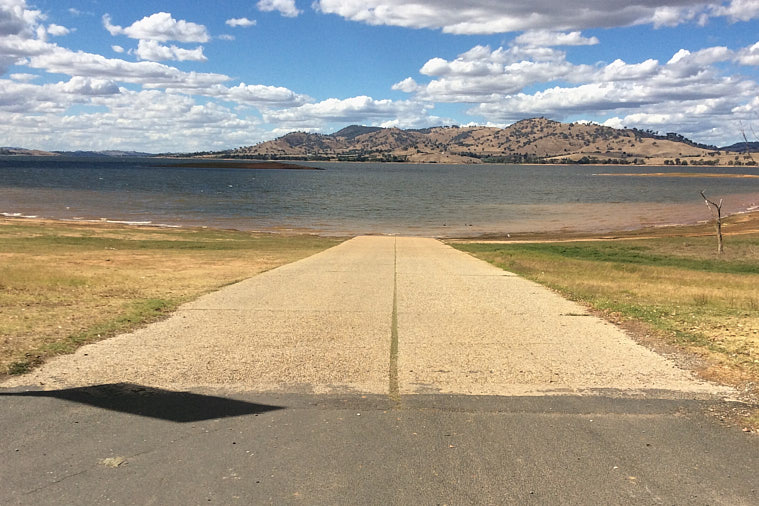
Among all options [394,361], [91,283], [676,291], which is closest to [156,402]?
[394,361]

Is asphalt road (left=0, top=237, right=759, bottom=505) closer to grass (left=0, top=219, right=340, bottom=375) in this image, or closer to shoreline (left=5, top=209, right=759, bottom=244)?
grass (left=0, top=219, right=340, bottom=375)

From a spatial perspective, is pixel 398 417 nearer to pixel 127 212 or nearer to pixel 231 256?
pixel 231 256

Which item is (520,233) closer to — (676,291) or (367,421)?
(676,291)

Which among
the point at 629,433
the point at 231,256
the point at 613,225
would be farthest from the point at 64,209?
the point at 629,433

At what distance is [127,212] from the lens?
59.0m

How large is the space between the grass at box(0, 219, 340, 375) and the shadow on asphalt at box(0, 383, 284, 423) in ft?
3.71

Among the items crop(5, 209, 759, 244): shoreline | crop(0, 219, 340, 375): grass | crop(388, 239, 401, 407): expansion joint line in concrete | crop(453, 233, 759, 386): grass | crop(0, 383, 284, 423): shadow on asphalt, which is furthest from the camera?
crop(5, 209, 759, 244): shoreline

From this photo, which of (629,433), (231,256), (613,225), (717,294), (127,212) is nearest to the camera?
(629,433)

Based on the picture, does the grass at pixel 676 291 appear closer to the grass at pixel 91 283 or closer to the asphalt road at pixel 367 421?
the asphalt road at pixel 367 421

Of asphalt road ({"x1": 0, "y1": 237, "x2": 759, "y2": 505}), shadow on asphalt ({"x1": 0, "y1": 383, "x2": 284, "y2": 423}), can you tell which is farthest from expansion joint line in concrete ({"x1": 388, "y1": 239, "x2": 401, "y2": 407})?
shadow on asphalt ({"x1": 0, "y1": 383, "x2": 284, "y2": 423})

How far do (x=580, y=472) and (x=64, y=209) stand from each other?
64.8 meters

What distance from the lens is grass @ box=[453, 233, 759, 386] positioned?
8055 millimetres

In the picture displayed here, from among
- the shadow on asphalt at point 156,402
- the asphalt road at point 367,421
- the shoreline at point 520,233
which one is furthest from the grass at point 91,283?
the shoreline at point 520,233

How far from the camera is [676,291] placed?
14.4 metres
